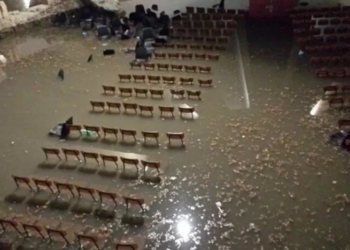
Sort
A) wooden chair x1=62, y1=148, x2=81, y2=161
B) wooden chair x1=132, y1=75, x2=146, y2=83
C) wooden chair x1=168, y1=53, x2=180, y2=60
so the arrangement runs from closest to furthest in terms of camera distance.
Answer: wooden chair x1=62, y1=148, x2=81, y2=161 → wooden chair x1=132, y1=75, x2=146, y2=83 → wooden chair x1=168, y1=53, x2=180, y2=60

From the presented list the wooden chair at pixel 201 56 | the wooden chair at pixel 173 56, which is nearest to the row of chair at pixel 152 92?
the wooden chair at pixel 201 56

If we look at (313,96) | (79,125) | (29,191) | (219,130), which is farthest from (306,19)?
(29,191)

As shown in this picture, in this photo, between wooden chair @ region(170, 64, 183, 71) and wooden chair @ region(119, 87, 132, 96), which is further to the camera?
wooden chair @ region(170, 64, 183, 71)

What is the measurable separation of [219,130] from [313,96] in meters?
3.15

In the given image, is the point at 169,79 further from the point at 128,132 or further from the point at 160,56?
the point at 128,132

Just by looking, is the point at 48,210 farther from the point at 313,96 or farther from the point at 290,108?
the point at 313,96

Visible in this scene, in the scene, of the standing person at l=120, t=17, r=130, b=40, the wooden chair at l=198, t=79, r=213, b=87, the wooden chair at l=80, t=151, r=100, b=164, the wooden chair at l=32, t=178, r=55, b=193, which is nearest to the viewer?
the wooden chair at l=32, t=178, r=55, b=193

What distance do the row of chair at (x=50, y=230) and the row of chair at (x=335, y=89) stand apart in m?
7.39

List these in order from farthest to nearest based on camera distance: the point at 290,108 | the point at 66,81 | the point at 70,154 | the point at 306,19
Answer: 1. the point at 306,19
2. the point at 66,81
3. the point at 290,108
4. the point at 70,154

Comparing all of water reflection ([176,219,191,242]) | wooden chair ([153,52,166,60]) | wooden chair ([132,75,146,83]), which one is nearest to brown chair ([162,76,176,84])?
wooden chair ([132,75,146,83])

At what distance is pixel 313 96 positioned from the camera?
13.1 metres

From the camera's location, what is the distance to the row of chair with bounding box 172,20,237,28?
18.9 metres

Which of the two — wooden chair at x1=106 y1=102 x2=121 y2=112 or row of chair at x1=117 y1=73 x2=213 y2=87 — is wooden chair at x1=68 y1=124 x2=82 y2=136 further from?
row of chair at x1=117 y1=73 x2=213 y2=87

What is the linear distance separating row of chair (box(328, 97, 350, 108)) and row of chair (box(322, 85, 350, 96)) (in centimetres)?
65
